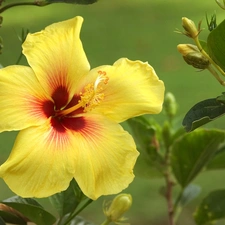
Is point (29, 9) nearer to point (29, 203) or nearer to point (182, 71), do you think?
point (182, 71)

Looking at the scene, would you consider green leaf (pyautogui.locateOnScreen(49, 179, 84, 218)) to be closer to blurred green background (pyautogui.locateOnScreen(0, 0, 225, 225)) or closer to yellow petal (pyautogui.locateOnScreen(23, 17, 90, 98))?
yellow petal (pyautogui.locateOnScreen(23, 17, 90, 98))

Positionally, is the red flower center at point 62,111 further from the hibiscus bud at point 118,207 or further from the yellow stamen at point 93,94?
the hibiscus bud at point 118,207

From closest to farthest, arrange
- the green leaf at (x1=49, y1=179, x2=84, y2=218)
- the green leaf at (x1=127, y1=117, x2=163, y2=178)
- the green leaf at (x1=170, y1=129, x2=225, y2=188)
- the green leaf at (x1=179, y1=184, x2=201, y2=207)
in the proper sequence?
1. the green leaf at (x1=49, y1=179, x2=84, y2=218)
2. the green leaf at (x1=170, y1=129, x2=225, y2=188)
3. the green leaf at (x1=127, y1=117, x2=163, y2=178)
4. the green leaf at (x1=179, y1=184, x2=201, y2=207)

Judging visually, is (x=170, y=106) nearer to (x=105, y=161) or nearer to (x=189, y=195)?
(x=189, y=195)

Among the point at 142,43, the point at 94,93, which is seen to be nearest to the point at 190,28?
the point at 94,93

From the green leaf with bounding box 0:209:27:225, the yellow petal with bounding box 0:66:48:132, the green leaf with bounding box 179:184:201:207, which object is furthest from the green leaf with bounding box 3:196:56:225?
the green leaf with bounding box 179:184:201:207

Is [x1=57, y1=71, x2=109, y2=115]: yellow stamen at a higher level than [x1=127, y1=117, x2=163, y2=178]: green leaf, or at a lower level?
higher

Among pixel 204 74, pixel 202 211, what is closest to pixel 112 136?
pixel 202 211
